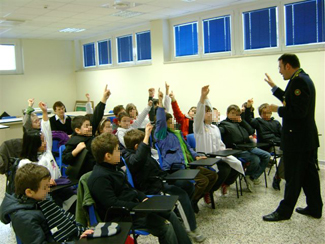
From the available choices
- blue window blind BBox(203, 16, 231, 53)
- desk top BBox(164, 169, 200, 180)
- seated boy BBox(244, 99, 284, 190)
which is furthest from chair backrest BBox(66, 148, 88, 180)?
blue window blind BBox(203, 16, 231, 53)

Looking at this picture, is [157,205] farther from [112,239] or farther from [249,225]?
[249,225]

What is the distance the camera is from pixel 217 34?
7078 mm

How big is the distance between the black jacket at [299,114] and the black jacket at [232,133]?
1141 mm

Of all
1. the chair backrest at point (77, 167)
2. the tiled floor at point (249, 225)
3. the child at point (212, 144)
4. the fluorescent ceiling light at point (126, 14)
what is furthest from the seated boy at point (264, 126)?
the fluorescent ceiling light at point (126, 14)

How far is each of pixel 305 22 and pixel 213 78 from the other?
2.04 m

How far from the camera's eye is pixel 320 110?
217 inches

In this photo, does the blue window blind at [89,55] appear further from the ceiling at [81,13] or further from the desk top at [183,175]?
the desk top at [183,175]

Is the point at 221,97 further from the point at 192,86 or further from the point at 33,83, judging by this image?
the point at 33,83

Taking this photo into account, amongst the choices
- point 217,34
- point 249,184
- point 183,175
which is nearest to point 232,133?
point 249,184

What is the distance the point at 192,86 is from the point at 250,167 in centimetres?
357

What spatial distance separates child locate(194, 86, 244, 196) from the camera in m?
3.63

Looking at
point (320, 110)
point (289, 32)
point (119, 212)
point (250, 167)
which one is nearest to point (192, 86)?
point (289, 32)

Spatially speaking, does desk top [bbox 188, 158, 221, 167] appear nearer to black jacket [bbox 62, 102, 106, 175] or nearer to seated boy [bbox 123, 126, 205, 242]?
seated boy [bbox 123, 126, 205, 242]

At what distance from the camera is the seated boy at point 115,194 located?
2.21 meters
